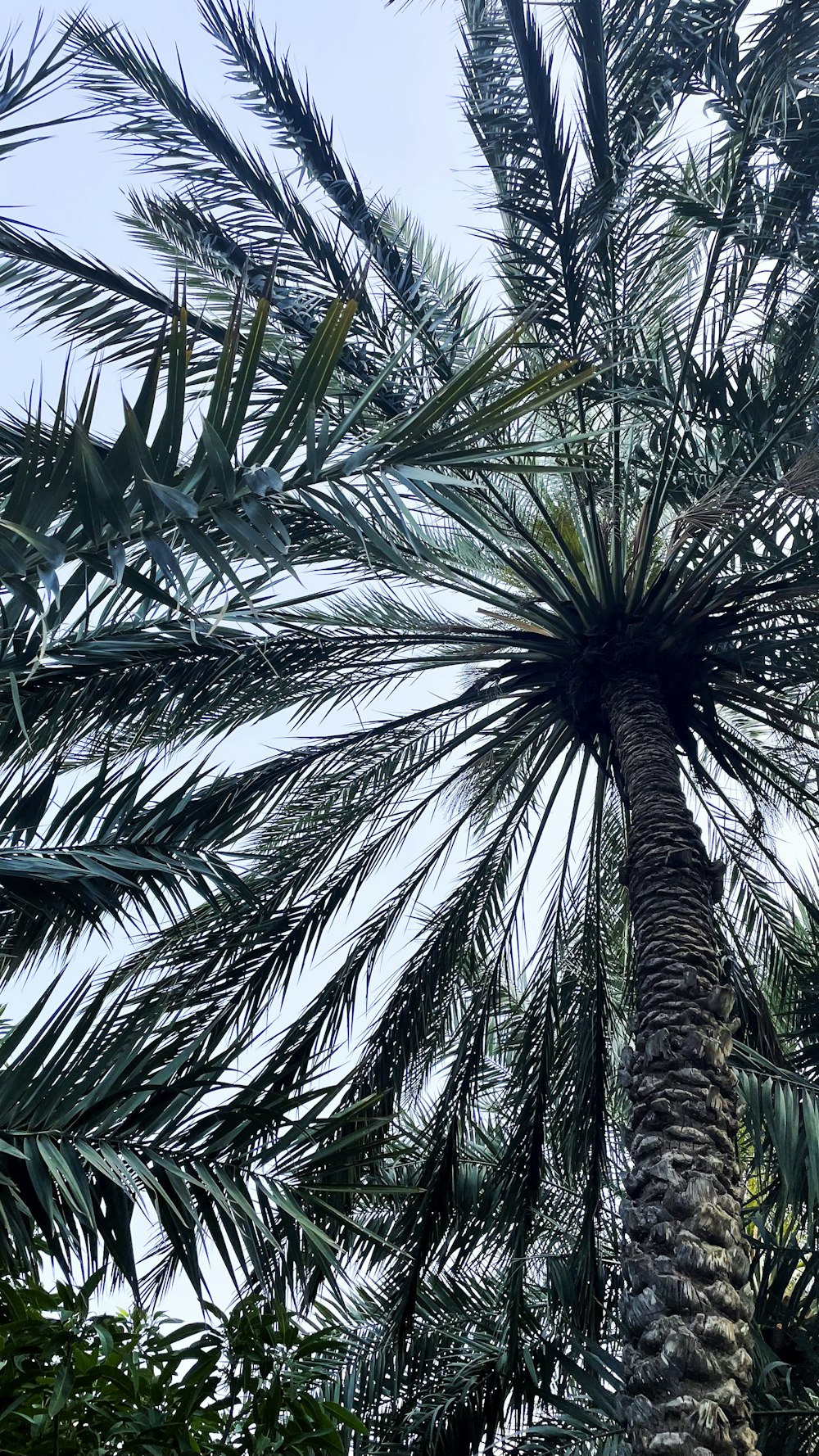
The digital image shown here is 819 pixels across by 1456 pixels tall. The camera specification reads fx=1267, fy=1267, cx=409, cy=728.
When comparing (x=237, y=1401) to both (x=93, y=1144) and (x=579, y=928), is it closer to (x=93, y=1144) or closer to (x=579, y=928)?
→ (x=93, y=1144)

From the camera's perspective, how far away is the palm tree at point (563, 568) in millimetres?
5312

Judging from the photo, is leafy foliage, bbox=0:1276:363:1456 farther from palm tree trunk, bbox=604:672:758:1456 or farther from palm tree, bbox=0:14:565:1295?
palm tree trunk, bbox=604:672:758:1456

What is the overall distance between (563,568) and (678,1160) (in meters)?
3.87

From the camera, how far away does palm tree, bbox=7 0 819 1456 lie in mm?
5312

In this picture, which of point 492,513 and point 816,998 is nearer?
point 816,998

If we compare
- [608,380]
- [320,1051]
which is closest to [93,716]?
[320,1051]

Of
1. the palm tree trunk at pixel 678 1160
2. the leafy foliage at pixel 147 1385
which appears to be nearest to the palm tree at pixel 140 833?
the leafy foliage at pixel 147 1385

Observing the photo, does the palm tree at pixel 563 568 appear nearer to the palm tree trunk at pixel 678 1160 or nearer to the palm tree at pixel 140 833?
the palm tree trunk at pixel 678 1160

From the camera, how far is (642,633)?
6.14 m

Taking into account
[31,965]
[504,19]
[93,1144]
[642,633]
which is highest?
[504,19]

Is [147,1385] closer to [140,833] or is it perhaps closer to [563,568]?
[140,833]

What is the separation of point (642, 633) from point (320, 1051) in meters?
2.50

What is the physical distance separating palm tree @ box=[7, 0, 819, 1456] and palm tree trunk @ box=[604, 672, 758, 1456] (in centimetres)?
2

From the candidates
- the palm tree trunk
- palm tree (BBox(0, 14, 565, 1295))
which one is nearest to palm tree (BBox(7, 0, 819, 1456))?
the palm tree trunk
